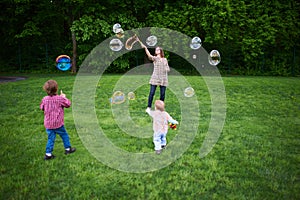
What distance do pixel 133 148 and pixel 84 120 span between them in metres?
2.24

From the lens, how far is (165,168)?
4129 millimetres

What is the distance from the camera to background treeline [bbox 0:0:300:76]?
1920cm

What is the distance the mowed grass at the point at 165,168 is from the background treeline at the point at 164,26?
1343 cm

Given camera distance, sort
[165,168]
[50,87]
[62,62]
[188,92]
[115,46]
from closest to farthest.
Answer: [165,168] < [50,87] < [62,62] < [115,46] < [188,92]

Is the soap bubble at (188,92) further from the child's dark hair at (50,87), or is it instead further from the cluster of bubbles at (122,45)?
the child's dark hair at (50,87)

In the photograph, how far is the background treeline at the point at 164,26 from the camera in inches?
756

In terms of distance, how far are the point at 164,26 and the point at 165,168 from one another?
55.7 ft

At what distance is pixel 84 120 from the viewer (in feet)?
21.7

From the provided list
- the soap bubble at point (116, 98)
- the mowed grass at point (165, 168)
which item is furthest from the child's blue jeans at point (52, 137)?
the soap bubble at point (116, 98)

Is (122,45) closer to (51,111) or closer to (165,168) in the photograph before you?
(51,111)

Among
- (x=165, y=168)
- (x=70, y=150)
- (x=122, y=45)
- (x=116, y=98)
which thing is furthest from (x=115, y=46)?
(x=165, y=168)

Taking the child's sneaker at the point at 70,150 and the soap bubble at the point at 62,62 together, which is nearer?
the child's sneaker at the point at 70,150

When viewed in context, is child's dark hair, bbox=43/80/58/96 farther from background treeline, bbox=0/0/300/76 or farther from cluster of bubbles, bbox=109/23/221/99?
background treeline, bbox=0/0/300/76

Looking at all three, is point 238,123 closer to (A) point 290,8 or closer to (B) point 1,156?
(B) point 1,156
